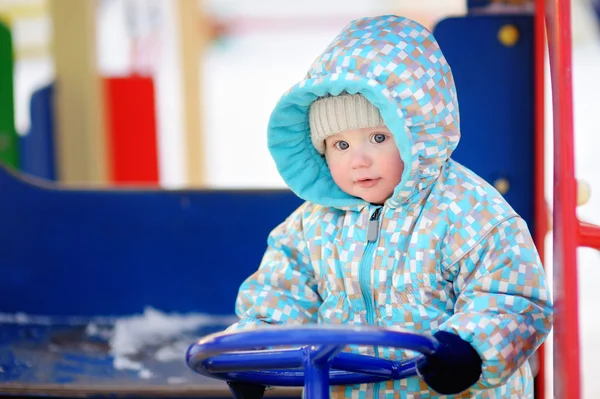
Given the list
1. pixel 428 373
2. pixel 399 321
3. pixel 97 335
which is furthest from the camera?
pixel 97 335

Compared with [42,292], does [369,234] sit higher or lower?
higher

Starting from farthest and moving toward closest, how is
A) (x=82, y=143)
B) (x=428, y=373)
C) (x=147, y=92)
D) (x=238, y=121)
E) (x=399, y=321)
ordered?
(x=238, y=121) < (x=147, y=92) < (x=82, y=143) < (x=399, y=321) < (x=428, y=373)

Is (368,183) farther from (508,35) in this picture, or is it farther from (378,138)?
(508,35)

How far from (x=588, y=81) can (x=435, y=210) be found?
1158 centimetres

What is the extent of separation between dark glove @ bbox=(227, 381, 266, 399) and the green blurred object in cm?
247

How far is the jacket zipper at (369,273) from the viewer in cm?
140

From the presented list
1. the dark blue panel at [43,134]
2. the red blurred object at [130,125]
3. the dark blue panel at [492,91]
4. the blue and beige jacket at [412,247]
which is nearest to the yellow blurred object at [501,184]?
the dark blue panel at [492,91]

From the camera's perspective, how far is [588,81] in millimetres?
12266

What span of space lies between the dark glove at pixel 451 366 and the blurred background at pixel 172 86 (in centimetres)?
51

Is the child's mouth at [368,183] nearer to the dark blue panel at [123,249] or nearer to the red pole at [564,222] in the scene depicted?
the red pole at [564,222]

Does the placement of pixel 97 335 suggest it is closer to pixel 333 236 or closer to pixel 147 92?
pixel 333 236

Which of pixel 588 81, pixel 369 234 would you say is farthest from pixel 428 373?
pixel 588 81

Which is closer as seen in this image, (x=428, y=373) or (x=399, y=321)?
(x=428, y=373)

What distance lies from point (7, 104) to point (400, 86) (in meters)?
2.62
